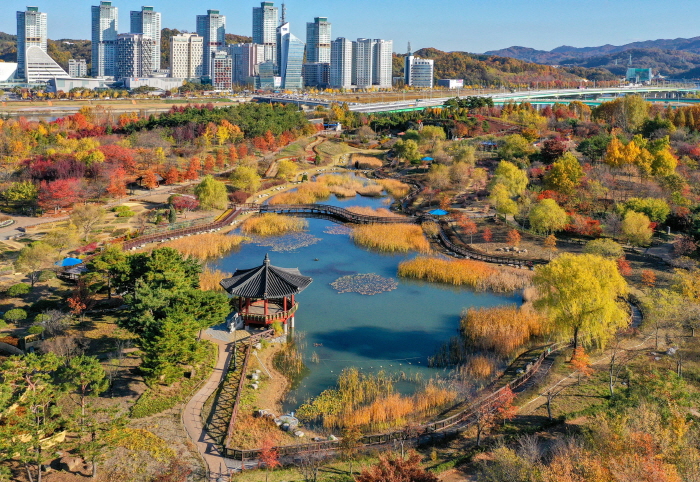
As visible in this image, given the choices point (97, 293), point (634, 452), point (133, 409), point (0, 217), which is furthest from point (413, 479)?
point (0, 217)

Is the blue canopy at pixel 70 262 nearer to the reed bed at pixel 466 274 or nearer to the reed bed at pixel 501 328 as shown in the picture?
the reed bed at pixel 466 274

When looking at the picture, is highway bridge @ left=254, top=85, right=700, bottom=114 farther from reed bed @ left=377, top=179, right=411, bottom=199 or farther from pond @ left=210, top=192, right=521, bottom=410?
pond @ left=210, top=192, right=521, bottom=410

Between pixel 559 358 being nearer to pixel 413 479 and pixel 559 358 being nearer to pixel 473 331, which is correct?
pixel 473 331

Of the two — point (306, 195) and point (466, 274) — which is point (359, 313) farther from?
point (306, 195)

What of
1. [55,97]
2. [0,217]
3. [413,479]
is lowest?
[413,479]

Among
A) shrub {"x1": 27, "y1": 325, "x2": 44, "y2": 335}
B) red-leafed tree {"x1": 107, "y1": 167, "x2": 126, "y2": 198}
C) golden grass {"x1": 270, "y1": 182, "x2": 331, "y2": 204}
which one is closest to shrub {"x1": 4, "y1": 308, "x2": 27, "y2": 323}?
shrub {"x1": 27, "y1": 325, "x2": 44, "y2": 335}

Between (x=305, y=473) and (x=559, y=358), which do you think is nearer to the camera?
(x=305, y=473)
